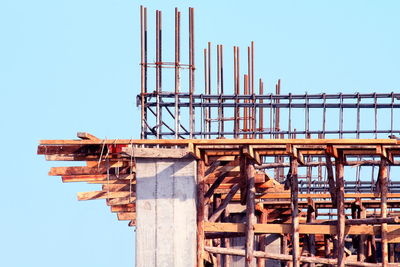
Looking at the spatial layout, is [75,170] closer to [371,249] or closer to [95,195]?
[95,195]

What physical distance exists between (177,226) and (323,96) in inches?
536

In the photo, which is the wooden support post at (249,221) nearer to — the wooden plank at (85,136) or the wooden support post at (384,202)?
the wooden support post at (384,202)

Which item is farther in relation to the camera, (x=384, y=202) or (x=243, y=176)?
(x=384, y=202)

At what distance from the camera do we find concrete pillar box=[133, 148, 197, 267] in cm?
2811

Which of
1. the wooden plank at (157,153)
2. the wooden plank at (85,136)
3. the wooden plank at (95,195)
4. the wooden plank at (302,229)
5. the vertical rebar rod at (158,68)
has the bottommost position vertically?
the wooden plank at (302,229)

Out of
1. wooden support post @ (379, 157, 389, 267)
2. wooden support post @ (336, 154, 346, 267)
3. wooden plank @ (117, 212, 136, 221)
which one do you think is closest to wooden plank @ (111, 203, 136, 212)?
wooden plank @ (117, 212, 136, 221)

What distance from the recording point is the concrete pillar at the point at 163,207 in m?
28.1

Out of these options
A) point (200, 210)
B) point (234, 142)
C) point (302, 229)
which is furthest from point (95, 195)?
point (302, 229)

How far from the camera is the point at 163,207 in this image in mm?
28172

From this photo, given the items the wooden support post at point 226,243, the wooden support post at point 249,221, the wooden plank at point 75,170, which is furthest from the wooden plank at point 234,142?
the wooden support post at point 226,243

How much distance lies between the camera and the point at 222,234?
31.5 meters

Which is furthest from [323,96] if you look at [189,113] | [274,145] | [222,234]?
[274,145]

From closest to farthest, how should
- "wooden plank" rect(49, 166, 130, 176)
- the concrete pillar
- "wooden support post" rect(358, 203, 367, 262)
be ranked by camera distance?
the concrete pillar → "wooden plank" rect(49, 166, 130, 176) → "wooden support post" rect(358, 203, 367, 262)

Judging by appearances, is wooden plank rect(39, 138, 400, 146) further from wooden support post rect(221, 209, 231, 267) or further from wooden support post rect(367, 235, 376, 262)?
wooden support post rect(367, 235, 376, 262)
